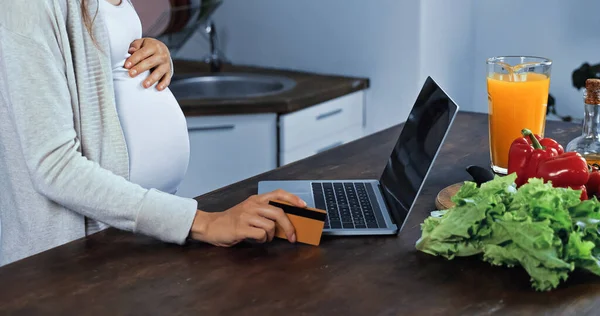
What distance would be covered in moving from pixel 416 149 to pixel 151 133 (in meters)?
0.53

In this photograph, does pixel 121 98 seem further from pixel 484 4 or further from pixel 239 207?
pixel 484 4

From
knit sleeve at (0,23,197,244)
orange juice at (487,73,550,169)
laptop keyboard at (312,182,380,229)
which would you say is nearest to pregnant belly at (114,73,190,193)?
knit sleeve at (0,23,197,244)

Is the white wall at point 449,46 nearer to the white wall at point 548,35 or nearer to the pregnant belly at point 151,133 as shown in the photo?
the white wall at point 548,35

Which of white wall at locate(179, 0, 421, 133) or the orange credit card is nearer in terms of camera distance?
the orange credit card

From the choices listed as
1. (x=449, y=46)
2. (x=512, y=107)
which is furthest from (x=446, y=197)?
(x=449, y=46)

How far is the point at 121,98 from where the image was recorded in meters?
1.46

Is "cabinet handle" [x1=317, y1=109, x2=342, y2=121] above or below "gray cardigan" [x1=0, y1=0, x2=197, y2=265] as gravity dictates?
below

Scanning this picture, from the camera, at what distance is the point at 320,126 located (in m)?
2.75

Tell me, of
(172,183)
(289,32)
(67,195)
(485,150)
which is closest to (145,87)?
(172,183)

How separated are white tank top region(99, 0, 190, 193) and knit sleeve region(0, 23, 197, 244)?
0.58ft

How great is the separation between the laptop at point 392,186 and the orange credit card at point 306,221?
0.14 feet

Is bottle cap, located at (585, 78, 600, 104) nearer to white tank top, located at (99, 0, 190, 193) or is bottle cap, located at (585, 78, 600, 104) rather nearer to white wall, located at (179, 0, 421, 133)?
white tank top, located at (99, 0, 190, 193)

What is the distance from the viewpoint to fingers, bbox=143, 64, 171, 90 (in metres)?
1.51

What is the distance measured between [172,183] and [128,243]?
36cm
